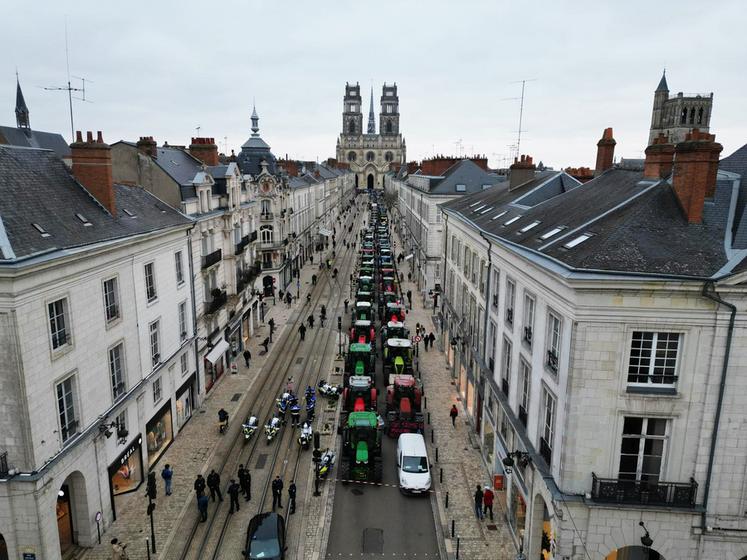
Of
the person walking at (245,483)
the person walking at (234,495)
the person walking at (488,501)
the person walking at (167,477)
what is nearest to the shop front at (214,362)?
the person walking at (167,477)

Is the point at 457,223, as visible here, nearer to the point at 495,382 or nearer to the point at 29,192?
the point at 495,382

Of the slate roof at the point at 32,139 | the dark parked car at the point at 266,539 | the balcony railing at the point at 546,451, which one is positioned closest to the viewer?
the balcony railing at the point at 546,451

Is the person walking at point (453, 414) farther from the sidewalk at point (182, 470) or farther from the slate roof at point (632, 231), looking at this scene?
the sidewalk at point (182, 470)

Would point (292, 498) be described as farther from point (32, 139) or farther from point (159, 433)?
point (32, 139)

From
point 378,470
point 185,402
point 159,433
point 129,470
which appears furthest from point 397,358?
point 129,470

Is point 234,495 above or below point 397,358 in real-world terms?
below
